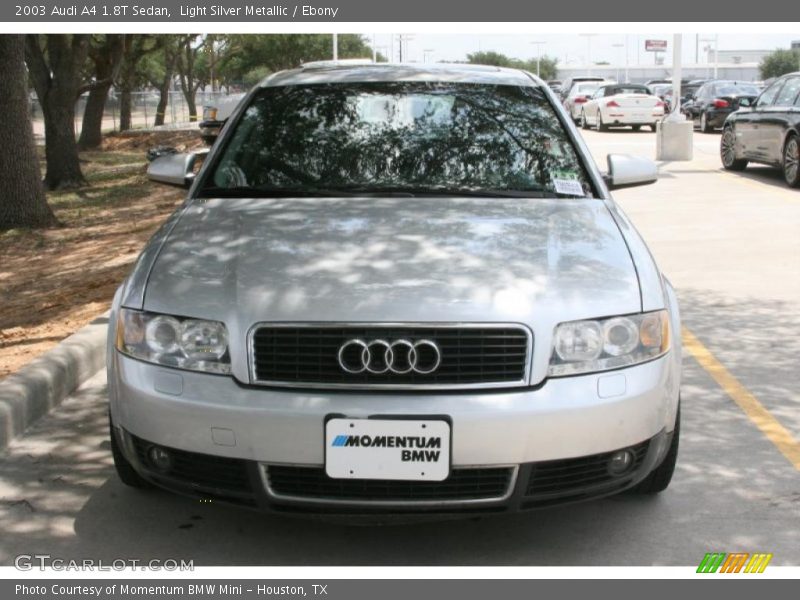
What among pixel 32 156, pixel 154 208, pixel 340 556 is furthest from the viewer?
pixel 154 208

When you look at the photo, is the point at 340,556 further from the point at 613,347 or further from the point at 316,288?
the point at 613,347

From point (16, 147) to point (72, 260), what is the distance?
2649 mm

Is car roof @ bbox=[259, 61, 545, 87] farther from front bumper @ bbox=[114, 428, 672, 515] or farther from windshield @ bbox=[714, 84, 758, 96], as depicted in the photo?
windshield @ bbox=[714, 84, 758, 96]

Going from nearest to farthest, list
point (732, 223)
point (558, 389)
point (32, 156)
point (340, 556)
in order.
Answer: point (558, 389), point (340, 556), point (732, 223), point (32, 156)

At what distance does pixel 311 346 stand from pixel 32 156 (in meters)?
10.9

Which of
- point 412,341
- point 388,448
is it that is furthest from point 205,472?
point 412,341

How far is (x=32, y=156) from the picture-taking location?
13648 mm

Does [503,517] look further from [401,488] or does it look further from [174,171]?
[174,171]

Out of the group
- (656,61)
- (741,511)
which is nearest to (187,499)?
(741,511)

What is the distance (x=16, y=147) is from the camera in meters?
13.5

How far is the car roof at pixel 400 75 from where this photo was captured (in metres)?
5.64

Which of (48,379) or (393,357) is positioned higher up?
(393,357)

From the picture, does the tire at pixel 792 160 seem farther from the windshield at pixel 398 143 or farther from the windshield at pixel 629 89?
the windshield at pixel 629 89

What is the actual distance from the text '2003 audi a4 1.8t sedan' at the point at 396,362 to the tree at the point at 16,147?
9747mm
